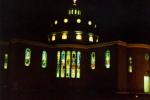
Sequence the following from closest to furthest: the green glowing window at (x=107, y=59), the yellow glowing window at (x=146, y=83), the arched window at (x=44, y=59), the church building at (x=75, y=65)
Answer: the church building at (x=75, y=65) → the green glowing window at (x=107, y=59) → the yellow glowing window at (x=146, y=83) → the arched window at (x=44, y=59)

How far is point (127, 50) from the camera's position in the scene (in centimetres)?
4678

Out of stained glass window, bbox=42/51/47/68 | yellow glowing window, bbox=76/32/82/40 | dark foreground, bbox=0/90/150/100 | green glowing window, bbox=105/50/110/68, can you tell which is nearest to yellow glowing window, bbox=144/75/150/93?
green glowing window, bbox=105/50/110/68

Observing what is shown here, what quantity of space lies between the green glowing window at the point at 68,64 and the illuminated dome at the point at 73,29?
3.50 metres

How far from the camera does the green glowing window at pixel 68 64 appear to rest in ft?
162

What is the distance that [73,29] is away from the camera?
54.0m

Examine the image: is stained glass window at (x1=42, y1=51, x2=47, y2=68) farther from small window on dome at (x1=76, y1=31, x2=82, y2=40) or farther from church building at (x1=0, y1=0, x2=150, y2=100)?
small window on dome at (x1=76, y1=31, x2=82, y2=40)

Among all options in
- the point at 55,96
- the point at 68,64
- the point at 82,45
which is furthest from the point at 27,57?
the point at 55,96

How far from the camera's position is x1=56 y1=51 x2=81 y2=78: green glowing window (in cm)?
4925

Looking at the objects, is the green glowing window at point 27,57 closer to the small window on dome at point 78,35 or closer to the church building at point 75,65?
the church building at point 75,65

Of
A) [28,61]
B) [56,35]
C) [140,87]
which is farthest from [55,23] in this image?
[140,87]

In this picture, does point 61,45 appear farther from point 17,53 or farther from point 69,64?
point 17,53

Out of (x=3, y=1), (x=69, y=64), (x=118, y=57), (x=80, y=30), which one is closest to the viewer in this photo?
(x=3, y=1)

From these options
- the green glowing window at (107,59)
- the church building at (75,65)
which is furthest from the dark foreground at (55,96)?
the green glowing window at (107,59)

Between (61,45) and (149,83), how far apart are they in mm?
16240
